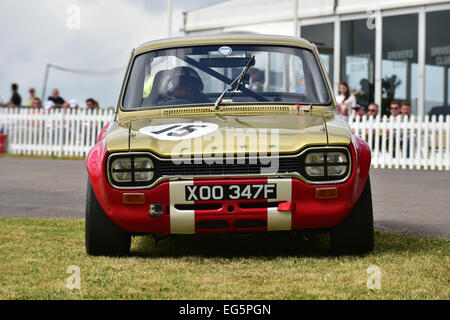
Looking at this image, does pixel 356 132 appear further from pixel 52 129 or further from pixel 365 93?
pixel 52 129

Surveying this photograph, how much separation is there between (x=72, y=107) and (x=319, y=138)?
17567 mm

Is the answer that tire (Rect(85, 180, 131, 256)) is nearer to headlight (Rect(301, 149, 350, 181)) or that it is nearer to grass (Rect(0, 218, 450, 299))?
grass (Rect(0, 218, 450, 299))

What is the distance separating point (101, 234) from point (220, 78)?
171cm

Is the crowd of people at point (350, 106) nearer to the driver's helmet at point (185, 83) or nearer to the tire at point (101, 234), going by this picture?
the driver's helmet at point (185, 83)

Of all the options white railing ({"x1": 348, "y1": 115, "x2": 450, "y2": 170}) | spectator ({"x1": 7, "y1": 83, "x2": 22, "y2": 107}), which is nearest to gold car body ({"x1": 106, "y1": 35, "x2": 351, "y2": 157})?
white railing ({"x1": 348, "y1": 115, "x2": 450, "y2": 170})

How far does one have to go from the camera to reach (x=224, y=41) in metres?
6.31

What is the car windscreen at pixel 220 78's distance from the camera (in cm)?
596

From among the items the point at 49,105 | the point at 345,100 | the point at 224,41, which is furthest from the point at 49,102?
the point at 224,41

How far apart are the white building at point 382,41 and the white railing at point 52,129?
20.9 ft

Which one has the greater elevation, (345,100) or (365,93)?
(365,93)

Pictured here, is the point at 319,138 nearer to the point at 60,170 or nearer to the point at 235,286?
the point at 235,286

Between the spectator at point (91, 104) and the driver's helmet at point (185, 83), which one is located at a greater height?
the spectator at point (91, 104)

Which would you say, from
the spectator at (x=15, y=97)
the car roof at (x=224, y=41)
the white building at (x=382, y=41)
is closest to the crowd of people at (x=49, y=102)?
the spectator at (x=15, y=97)
